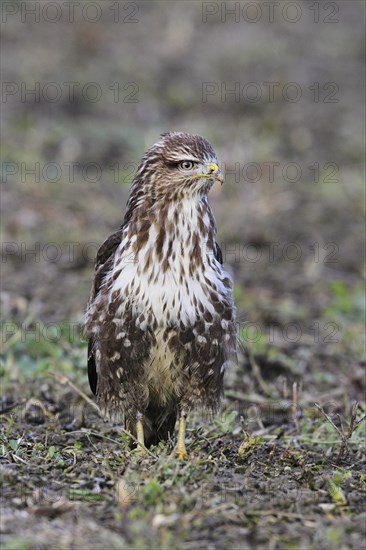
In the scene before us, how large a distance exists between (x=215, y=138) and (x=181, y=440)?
22.3ft

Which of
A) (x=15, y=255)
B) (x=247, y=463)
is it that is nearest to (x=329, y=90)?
(x=15, y=255)

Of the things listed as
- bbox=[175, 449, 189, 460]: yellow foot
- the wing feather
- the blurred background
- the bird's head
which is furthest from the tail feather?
the blurred background

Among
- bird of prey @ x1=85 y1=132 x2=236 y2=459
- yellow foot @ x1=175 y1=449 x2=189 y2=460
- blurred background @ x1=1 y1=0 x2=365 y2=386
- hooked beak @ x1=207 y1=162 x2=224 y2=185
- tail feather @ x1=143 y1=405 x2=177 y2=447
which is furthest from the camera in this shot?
blurred background @ x1=1 y1=0 x2=365 y2=386

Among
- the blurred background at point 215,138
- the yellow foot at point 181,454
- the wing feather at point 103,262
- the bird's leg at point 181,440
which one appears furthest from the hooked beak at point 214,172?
the blurred background at point 215,138

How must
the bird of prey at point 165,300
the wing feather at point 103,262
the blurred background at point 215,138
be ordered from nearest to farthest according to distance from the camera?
the bird of prey at point 165,300, the wing feather at point 103,262, the blurred background at point 215,138

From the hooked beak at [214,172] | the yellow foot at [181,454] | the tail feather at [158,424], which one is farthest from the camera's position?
the tail feather at [158,424]

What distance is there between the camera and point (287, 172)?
11.4 m

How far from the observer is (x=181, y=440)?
5.25 meters

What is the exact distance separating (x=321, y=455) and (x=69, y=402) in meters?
1.72

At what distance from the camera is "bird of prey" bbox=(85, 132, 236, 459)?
204 inches

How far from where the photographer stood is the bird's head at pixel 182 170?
530 cm

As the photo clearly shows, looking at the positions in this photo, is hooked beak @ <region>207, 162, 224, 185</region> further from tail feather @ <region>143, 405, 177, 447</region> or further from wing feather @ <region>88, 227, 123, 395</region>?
tail feather @ <region>143, 405, 177, 447</region>

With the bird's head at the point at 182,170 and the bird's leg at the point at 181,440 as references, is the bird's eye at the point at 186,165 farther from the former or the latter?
the bird's leg at the point at 181,440

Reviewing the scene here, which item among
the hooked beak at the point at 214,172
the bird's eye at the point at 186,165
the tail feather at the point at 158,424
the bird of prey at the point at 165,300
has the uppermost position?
the bird's eye at the point at 186,165
